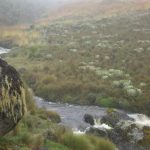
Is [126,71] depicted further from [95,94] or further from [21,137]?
[21,137]

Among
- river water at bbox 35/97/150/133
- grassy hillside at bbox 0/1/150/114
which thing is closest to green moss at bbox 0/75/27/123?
river water at bbox 35/97/150/133

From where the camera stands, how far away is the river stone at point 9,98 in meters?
14.1

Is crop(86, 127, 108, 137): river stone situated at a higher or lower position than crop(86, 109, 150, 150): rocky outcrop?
higher

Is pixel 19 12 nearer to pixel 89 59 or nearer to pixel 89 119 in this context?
pixel 89 59

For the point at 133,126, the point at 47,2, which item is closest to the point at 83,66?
the point at 133,126

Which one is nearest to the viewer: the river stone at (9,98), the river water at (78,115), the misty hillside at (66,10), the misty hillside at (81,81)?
the river stone at (9,98)

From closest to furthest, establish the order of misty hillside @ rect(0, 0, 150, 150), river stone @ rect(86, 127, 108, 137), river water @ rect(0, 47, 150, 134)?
misty hillside @ rect(0, 0, 150, 150) < river stone @ rect(86, 127, 108, 137) < river water @ rect(0, 47, 150, 134)

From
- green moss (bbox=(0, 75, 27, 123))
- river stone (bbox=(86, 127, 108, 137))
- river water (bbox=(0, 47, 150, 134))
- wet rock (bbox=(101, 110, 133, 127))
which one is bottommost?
river water (bbox=(0, 47, 150, 134))

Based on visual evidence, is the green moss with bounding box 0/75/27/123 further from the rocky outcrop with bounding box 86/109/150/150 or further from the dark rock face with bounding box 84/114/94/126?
the dark rock face with bounding box 84/114/94/126

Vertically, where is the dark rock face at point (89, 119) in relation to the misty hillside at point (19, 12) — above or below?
below

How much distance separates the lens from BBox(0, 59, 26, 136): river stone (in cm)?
1415

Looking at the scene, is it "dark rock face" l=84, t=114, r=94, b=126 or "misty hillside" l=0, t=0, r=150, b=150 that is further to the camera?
"dark rock face" l=84, t=114, r=94, b=126

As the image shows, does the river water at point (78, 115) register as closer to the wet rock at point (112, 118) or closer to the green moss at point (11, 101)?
the wet rock at point (112, 118)

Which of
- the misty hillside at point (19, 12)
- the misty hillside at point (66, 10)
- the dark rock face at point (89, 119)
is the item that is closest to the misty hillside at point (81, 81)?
the dark rock face at point (89, 119)
